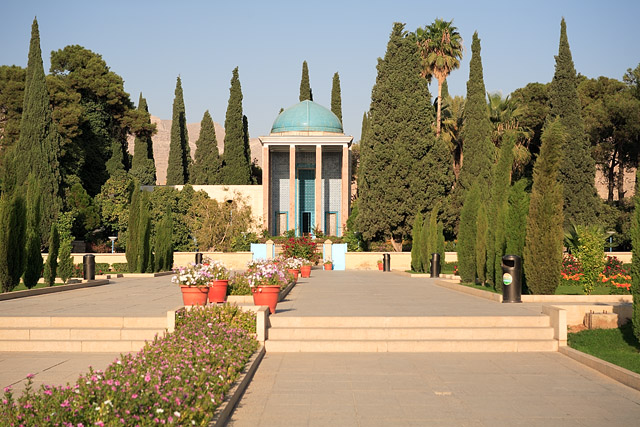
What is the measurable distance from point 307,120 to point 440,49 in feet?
36.1

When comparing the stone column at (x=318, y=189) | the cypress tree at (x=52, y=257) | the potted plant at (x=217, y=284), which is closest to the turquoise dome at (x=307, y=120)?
the stone column at (x=318, y=189)

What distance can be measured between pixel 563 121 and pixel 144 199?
24.4 m

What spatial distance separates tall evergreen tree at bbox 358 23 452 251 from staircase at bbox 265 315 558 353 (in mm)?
24837

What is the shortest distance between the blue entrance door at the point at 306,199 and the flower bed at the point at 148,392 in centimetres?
4259

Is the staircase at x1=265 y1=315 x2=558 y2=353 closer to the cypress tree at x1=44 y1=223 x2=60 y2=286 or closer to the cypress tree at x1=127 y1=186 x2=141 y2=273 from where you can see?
the cypress tree at x1=44 y1=223 x2=60 y2=286

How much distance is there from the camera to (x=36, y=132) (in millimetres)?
35031

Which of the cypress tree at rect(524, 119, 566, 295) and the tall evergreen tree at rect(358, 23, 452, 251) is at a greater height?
the tall evergreen tree at rect(358, 23, 452, 251)

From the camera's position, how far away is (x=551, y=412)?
657 cm

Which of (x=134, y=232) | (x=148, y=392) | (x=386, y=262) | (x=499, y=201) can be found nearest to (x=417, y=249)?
(x=386, y=262)

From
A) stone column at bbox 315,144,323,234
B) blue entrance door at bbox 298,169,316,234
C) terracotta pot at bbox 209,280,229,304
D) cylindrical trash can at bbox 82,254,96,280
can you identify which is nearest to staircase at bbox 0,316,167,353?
terracotta pot at bbox 209,280,229,304

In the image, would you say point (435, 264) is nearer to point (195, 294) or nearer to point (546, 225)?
point (546, 225)

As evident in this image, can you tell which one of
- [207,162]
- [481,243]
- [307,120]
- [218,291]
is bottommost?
[218,291]

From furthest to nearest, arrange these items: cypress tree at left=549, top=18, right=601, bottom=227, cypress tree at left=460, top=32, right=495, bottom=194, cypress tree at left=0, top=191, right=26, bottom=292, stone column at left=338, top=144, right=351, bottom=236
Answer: stone column at left=338, top=144, right=351, bottom=236
cypress tree at left=549, top=18, right=601, bottom=227
cypress tree at left=460, top=32, right=495, bottom=194
cypress tree at left=0, top=191, right=26, bottom=292

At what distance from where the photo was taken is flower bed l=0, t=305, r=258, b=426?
4680 millimetres
